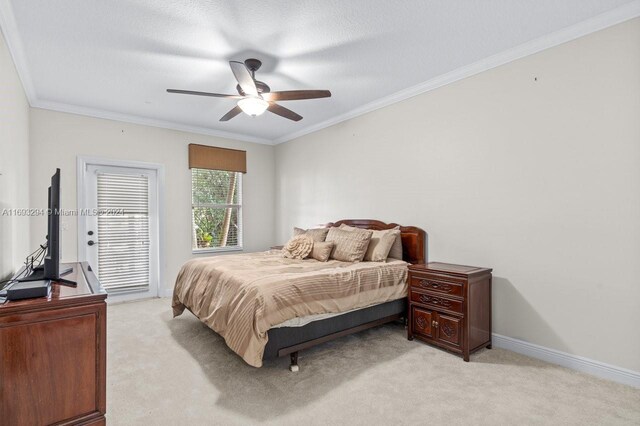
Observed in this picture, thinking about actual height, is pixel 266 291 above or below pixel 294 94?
below

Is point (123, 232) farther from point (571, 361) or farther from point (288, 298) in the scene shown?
point (571, 361)

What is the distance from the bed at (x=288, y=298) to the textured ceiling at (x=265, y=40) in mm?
1919

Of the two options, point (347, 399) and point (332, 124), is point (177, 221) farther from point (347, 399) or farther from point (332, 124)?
point (347, 399)

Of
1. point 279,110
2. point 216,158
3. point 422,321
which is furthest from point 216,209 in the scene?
point 422,321

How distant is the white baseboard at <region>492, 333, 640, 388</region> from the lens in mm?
2383

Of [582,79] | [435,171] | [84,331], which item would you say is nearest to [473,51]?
[582,79]

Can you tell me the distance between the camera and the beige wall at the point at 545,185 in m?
2.43

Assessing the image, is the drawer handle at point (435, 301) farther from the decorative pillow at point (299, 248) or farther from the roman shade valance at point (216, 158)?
the roman shade valance at point (216, 158)

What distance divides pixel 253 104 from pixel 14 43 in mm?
2019

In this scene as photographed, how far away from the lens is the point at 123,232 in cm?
476

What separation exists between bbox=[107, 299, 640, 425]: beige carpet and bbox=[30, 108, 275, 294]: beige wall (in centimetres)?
212

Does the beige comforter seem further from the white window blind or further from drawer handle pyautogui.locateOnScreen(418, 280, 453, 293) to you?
the white window blind

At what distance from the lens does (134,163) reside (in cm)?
478

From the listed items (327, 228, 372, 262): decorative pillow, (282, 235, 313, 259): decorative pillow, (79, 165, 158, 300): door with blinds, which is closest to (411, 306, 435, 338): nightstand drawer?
(327, 228, 372, 262): decorative pillow
